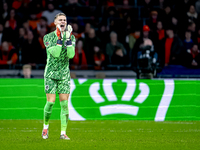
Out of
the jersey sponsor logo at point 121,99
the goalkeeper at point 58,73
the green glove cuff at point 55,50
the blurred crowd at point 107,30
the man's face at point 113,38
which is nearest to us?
the green glove cuff at point 55,50

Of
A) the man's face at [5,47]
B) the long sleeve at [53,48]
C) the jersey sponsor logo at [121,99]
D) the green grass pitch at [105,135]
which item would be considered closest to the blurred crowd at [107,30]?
the man's face at [5,47]

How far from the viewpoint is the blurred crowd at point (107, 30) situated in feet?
48.0

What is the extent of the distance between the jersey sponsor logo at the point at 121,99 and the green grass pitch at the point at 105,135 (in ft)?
1.36

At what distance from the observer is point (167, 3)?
55.0 ft

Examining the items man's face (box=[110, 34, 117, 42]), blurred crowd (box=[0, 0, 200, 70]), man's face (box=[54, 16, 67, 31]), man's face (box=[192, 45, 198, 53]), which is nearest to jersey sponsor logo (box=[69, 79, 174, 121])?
blurred crowd (box=[0, 0, 200, 70])

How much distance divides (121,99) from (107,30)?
15.1 feet

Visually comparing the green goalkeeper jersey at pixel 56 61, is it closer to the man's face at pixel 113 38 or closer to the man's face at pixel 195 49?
the man's face at pixel 113 38

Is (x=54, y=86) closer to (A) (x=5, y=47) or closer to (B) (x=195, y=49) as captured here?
(A) (x=5, y=47)

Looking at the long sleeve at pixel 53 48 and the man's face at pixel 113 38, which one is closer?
the long sleeve at pixel 53 48

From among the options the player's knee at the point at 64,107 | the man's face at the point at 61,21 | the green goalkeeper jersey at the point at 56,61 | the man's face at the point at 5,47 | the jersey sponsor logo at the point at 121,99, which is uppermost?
the man's face at the point at 61,21

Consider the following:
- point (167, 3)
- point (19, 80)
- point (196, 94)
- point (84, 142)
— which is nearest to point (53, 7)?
point (167, 3)

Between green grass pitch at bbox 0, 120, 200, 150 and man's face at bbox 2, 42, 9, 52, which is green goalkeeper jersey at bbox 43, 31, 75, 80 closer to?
green grass pitch at bbox 0, 120, 200, 150

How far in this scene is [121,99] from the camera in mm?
11500

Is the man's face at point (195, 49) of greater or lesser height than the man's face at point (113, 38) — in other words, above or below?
below
